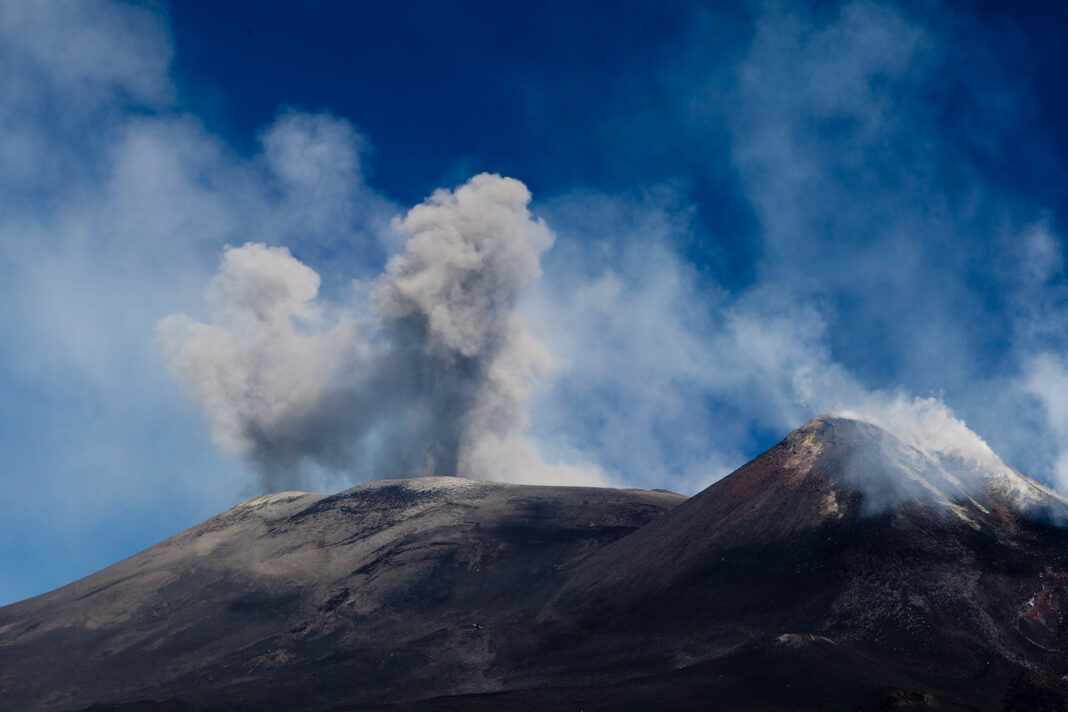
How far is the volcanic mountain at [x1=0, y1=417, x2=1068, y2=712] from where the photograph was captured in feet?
109

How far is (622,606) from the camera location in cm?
4559

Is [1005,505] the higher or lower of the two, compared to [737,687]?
higher

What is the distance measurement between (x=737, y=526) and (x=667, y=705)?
1796cm

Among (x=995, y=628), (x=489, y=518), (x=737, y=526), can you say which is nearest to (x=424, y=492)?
(x=489, y=518)

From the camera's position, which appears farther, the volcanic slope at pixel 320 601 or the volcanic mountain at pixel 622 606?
the volcanic slope at pixel 320 601

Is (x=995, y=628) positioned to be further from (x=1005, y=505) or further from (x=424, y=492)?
(x=424, y=492)

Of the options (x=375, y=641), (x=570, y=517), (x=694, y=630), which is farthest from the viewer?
(x=570, y=517)

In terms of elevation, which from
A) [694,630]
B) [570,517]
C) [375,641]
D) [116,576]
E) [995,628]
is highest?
[116,576]

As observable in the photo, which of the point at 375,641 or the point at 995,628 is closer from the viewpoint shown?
the point at 995,628

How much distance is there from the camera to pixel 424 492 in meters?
77.1

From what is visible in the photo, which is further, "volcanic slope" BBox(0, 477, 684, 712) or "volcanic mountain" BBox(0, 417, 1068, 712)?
"volcanic slope" BBox(0, 477, 684, 712)

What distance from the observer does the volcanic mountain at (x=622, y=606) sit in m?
33.4

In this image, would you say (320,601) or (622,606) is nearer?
(622,606)

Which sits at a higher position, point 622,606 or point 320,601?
point 320,601
